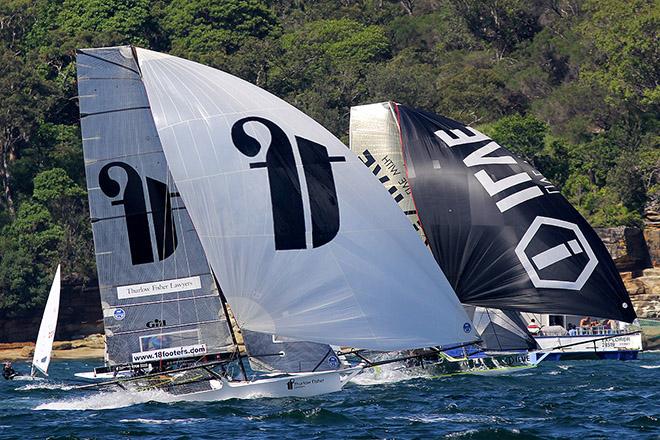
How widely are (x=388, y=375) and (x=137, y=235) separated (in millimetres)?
8374

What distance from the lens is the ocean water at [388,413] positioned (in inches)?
876

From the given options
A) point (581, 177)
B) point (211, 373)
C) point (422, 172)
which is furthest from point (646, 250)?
point (211, 373)

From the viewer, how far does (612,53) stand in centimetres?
6456

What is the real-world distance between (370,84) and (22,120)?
678 inches

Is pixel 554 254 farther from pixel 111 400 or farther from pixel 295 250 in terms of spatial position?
pixel 111 400

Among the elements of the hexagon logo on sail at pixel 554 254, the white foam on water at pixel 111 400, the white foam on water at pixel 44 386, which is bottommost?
the white foam on water at pixel 111 400

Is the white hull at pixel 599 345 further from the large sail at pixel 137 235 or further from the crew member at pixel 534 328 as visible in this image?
the large sail at pixel 137 235

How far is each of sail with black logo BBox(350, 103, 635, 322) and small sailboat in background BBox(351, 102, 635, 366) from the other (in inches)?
0.8

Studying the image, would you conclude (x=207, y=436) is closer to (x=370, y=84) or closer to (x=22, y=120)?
(x=22, y=120)

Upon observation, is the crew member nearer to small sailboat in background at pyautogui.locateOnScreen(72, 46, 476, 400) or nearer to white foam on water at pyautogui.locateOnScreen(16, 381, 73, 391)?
white foam on water at pyautogui.locateOnScreen(16, 381, 73, 391)

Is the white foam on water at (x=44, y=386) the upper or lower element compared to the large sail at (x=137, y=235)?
lower

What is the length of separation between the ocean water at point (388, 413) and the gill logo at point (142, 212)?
106 inches

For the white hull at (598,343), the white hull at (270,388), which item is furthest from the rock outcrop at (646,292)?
the white hull at (270,388)

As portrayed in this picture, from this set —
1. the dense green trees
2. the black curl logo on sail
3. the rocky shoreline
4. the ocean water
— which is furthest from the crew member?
the rocky shoreline
